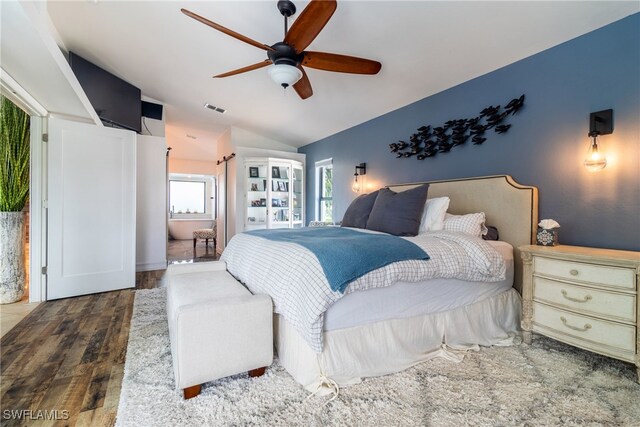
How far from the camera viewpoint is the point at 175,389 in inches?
62.6

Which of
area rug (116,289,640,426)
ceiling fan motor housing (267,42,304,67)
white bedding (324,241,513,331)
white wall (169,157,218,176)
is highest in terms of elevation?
white wall (169,157,218,176)

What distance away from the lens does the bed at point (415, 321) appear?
1630mm

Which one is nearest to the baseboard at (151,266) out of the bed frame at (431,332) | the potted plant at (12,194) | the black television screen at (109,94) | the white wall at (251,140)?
the potted plant at (12,194)

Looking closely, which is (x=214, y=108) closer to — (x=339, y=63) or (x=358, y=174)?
(x=358, y=174)

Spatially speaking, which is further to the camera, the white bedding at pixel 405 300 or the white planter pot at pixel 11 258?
the white planter pot at pixel 11 258

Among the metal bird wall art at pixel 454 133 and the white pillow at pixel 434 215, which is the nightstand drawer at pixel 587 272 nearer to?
the white pillow at pixel 434 215

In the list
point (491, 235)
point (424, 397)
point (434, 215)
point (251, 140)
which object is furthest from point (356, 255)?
point (251, 140)

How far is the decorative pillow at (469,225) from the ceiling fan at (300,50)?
4.93 ft

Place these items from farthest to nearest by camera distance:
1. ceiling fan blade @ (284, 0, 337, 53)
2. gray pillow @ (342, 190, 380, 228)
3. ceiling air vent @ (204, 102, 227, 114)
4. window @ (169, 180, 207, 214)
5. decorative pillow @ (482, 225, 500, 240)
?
window @ (169, 180, 207, 214) → ceiling air vent @ (204, 102, 227, 114) → gray pillow @ (342, 190, 380, 228) → decorative pillow @ (482, 225, 500, 240) → ceiling fan blade @ (284, 0, 337, 53)

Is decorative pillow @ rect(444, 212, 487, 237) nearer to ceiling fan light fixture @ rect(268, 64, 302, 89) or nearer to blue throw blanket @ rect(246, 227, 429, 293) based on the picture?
blue throw blanket @ rect(246, 227, 429, 293)

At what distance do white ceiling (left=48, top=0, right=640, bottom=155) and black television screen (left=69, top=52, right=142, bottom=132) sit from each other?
0.14 m

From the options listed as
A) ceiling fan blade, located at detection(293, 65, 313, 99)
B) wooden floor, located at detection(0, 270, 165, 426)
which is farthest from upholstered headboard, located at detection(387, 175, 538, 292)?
wooden floor, located at detection(0, 270, 165, 426)

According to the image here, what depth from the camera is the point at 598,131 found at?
6.77 ft

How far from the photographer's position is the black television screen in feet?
12.2
